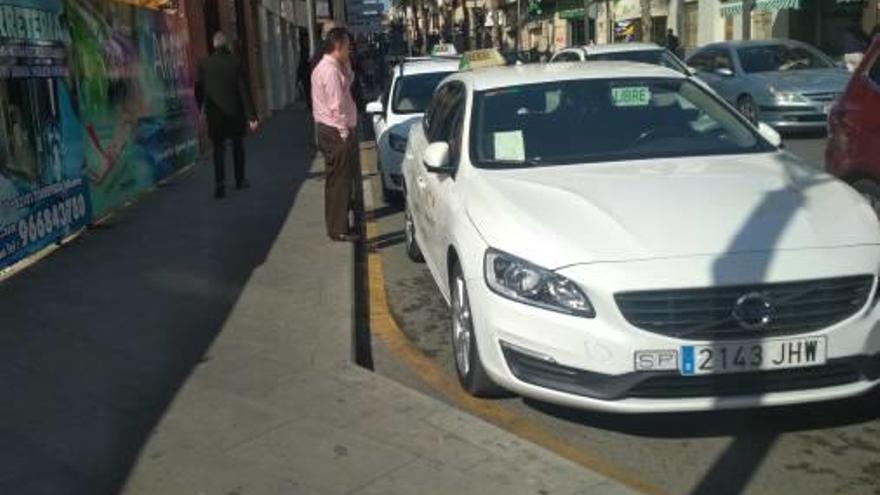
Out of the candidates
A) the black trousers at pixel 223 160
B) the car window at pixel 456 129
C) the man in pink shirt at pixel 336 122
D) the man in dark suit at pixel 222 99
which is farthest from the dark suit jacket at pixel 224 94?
the car window at pixel 456 129

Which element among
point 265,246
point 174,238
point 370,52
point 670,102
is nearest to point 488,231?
point 670,102

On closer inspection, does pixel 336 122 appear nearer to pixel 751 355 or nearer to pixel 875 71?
pixel 875 71

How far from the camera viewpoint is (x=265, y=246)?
8.53 m

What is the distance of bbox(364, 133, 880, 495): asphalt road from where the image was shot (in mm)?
4012

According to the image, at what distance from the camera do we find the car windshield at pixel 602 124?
5562 millimetres

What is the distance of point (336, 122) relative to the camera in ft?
27.7

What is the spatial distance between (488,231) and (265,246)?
422cm

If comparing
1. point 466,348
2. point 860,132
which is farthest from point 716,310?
point 860,132

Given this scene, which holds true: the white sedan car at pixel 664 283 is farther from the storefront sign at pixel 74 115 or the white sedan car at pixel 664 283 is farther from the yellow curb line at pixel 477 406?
the storefront sign at pixel 74 115

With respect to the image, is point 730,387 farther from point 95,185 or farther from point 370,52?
point 370,52

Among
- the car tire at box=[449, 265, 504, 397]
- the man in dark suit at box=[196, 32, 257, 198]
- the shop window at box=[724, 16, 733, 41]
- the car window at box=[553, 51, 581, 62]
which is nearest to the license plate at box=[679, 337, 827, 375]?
the car tire at box=[449, 265, 504, 397]

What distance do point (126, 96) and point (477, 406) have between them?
6.96 m

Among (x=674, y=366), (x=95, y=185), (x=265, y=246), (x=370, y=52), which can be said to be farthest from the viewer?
(x=370, y=52)

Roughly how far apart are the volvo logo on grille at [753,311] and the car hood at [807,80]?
11.8 meters
